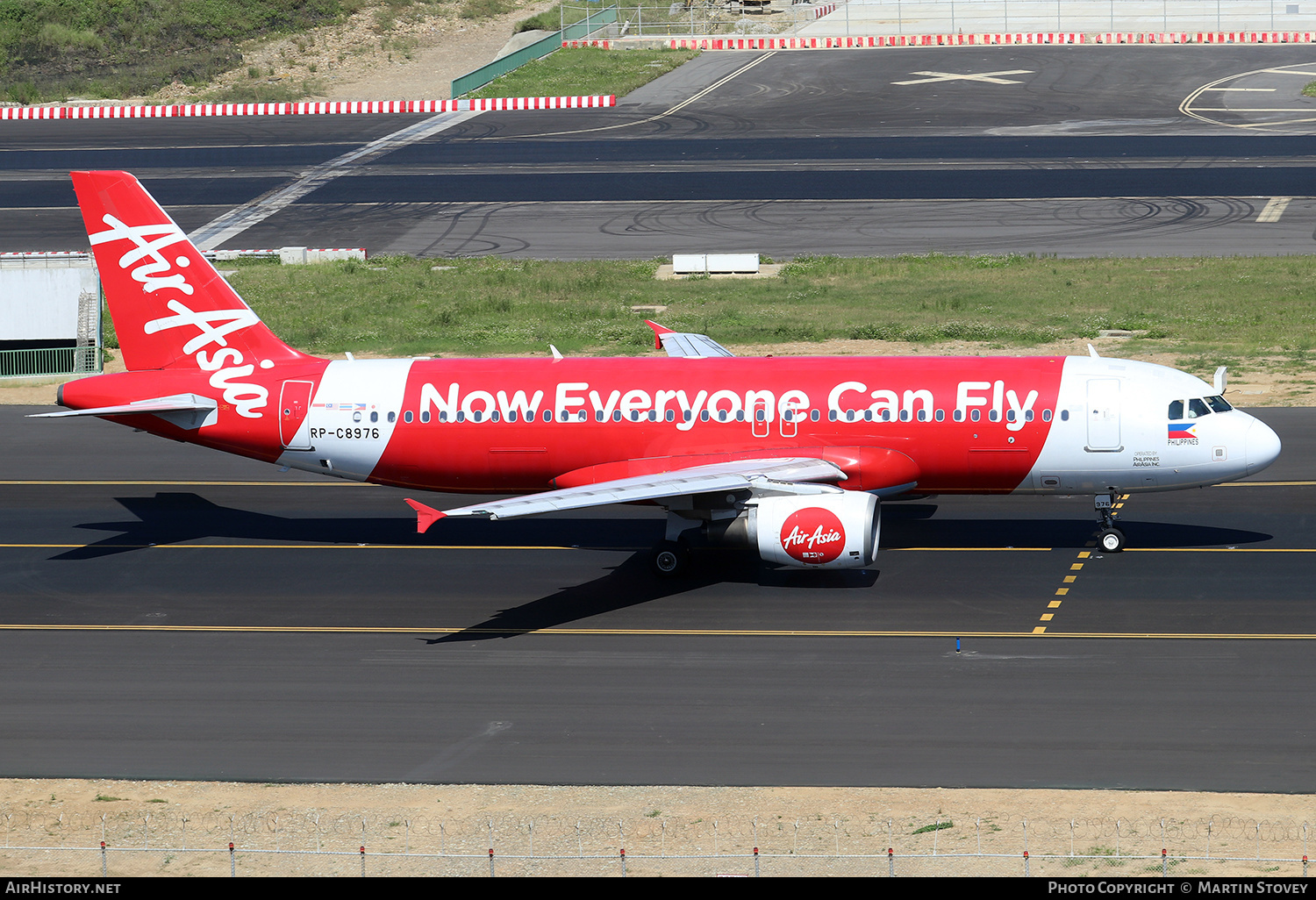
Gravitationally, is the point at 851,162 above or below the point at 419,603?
above

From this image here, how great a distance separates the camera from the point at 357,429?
38.3 m

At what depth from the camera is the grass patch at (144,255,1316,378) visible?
5981 cm

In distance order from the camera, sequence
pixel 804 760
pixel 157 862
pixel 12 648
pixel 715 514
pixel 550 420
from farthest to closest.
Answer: pixel 550 420 → pixel 715 514 → pixel 12 648 → pixel 804 760 → pixel 157 862

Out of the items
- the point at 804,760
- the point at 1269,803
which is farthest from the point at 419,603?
the point at 1269,803

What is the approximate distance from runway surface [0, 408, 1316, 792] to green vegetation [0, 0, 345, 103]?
Result: 304 feet

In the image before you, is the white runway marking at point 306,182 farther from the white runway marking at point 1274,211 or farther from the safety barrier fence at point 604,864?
the safety barrier fence at point 604,864

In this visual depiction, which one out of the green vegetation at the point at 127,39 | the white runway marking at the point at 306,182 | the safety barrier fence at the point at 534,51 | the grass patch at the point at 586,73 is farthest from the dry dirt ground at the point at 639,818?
the green vegetation at the point at 127,39

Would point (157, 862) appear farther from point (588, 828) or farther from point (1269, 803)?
point (1269, 803)

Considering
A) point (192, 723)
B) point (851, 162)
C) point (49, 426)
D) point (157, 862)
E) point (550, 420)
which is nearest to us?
point (157, 862)

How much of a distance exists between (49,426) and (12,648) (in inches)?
911

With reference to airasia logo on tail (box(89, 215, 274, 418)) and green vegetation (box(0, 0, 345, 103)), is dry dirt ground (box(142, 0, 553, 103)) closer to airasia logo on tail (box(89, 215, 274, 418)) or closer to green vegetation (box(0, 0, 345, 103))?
green vegetation (box(0, 0, 345, 103))

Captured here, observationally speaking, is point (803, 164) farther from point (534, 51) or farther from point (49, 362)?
point (49, 362)

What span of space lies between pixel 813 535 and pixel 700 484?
9.43 feet

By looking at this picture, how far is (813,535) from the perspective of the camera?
33594mm
